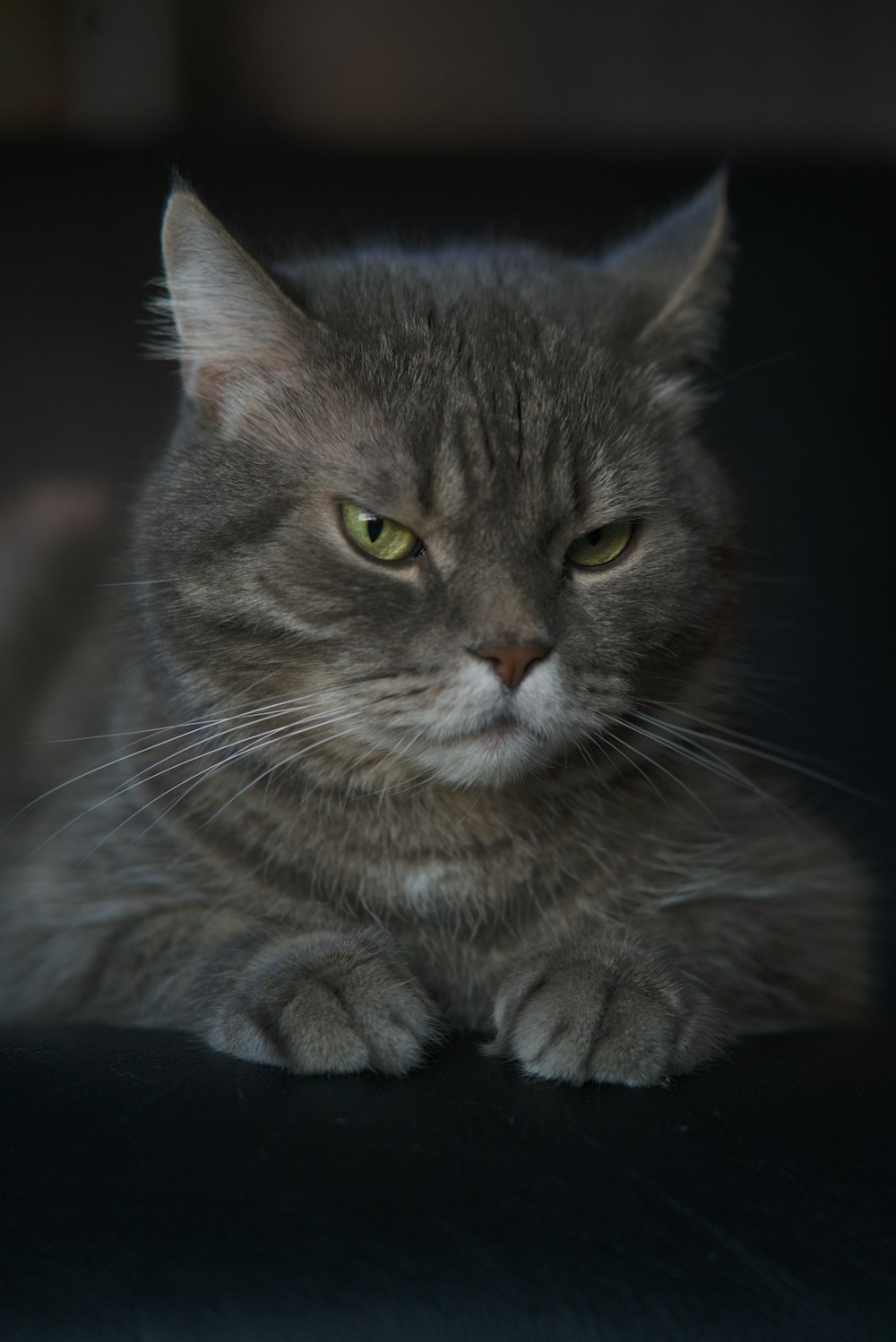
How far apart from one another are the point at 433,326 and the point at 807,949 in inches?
32.7

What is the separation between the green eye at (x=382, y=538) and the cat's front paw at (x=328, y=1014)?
14.9 inches

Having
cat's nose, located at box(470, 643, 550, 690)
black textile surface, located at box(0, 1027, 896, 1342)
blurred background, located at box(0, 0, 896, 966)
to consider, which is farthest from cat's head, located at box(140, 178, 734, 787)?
blurred background, located at box(0, 0, 896, 966)

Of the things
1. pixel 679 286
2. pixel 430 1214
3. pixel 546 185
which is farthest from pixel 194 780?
pixel 546 185

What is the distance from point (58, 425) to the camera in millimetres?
1953

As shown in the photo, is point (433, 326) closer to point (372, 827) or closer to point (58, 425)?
point (372, 827)

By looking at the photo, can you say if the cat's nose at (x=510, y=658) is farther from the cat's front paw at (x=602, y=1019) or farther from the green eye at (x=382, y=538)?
the cat's front paw at (x=602, y=1019)

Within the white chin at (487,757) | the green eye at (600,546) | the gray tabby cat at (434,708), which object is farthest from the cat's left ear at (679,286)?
the white chin at (487,757)

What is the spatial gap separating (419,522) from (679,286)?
1.69 feet

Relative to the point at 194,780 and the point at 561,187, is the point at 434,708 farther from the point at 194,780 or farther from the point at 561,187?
the point at 561,187

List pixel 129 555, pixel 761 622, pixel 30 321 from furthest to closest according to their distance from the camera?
pixel 30 321 → pixel 761 622 → pixel 129 555

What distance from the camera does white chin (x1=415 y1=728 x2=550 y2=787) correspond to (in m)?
1.12

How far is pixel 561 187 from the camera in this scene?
1999 mm

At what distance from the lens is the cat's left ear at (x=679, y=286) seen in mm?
1409

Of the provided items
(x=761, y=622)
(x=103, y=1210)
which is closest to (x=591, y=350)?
(x=761, y=622)
